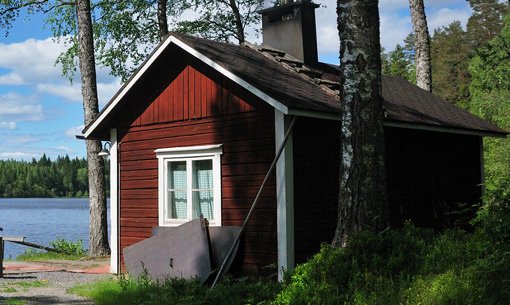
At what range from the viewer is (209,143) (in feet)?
37.4

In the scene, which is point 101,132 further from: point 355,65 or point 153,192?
point 355,65

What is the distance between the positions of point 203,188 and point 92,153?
6983mm

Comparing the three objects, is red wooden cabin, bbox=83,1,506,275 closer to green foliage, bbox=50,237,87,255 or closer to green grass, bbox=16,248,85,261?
green grass, bbox=16,248,85,261

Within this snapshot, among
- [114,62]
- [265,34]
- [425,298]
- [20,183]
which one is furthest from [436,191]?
[20,183]

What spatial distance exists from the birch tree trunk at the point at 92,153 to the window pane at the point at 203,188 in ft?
21.3

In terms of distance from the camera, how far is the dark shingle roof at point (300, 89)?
33.5ft

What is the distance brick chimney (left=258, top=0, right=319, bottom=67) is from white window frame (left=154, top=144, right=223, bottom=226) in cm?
365

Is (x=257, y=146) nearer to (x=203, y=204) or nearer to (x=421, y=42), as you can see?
(x=203, y=204)

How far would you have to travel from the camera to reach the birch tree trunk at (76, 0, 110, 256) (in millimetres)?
17297

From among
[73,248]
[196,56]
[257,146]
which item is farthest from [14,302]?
[73,248]

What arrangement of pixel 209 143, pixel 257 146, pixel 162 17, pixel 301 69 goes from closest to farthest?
pixel 257 146
pixel 209 143
pixel 301 69
pixel 162 17

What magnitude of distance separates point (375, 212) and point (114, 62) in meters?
19.2

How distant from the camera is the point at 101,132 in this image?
1368 centimetres

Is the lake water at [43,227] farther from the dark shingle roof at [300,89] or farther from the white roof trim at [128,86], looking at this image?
the dark shingle roof at [300,89]
